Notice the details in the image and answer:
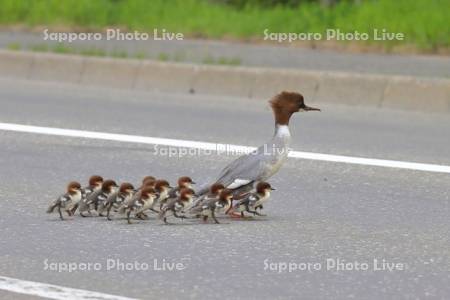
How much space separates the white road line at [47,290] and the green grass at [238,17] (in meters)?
9.80

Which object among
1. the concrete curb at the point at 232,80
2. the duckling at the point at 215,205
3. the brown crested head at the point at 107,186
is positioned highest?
the concrete curb at the point at 232,80

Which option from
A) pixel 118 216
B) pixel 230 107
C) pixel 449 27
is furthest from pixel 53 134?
pixel 449 27

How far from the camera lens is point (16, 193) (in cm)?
905

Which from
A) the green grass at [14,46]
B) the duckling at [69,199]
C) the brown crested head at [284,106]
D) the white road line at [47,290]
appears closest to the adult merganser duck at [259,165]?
the brown crested head at [284,106]

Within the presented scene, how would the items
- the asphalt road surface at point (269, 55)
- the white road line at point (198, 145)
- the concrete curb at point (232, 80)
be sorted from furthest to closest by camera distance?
the asphalt road surface at point (269, 55) → the concrete curb at point (232, 80) → the white road line at point (198, 145)

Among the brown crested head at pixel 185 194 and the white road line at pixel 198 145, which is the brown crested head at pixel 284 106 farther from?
the white road line at pixel 198 145

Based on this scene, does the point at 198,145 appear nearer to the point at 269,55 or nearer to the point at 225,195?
the point at 225,195

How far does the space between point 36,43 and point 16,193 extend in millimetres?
8059

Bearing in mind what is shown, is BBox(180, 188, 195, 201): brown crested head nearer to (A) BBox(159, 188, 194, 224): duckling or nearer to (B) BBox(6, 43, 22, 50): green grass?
(A) BBox(159, 188, 194, 224): duckling

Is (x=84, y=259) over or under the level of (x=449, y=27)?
under

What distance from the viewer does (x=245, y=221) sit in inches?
326

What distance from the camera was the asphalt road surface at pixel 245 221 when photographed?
6.78m

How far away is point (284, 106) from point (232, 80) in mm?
6350

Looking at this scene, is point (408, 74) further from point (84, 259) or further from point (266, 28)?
point (84, 259)
